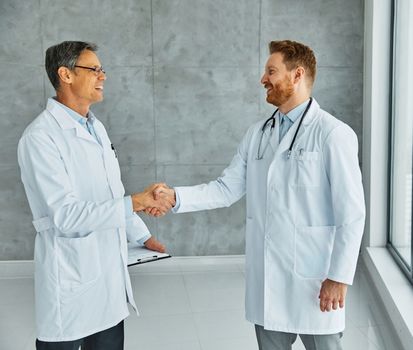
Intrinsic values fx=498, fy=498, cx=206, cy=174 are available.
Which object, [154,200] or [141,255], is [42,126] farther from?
[141,255]

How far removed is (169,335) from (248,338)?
477 mm

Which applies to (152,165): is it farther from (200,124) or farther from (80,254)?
(80,254)

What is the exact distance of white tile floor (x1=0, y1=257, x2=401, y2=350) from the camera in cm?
291

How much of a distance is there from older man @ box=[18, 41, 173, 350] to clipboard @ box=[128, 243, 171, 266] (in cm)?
5

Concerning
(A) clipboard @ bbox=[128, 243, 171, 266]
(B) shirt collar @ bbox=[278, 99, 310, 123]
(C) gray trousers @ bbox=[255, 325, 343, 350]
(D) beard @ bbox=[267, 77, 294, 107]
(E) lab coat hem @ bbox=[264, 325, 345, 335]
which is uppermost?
(D) beard @ bbox=[267, 77, 294, 107]

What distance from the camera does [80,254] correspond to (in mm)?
1835

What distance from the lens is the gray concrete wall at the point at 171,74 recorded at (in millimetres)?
4141

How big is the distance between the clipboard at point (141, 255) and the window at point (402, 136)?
212 centimetres

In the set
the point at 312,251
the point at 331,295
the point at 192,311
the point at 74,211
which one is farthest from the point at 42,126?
the point at 192,311

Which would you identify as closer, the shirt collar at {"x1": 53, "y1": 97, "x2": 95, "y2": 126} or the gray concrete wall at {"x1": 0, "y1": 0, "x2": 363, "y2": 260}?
the shirt collar at {"x1": 53, "y1": 97, "x2": 95, "y2": 126}

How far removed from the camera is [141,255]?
2125mm

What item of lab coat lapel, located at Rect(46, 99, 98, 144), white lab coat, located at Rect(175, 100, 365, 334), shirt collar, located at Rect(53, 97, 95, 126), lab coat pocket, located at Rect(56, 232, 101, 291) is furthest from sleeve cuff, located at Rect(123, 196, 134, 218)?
white lab coat, located at Rect(175, 100, 365, 334)

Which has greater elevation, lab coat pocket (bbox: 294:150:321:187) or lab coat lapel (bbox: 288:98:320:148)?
lab coat lapel (bbox: 288:98:320:148)

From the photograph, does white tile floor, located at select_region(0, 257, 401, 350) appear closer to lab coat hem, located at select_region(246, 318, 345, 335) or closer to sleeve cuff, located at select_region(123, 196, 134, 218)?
lab coat hem, located at select_region(246, 318, 345, 335)
